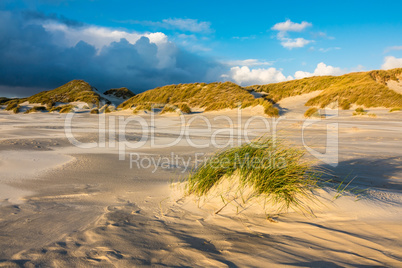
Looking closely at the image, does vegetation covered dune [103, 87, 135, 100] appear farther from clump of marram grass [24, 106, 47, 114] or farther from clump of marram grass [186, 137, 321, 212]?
clump of marram grass [186, 137, 321, 212]

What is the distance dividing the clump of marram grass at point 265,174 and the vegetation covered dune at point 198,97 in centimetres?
1633

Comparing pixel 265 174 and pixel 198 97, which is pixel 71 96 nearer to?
pixel 198 97

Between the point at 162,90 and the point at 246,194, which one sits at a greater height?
the point at 162,90

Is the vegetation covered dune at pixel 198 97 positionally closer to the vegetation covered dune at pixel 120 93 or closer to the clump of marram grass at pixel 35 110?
the clump of marram grass at pixel 35 110

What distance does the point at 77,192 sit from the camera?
10.3 feet

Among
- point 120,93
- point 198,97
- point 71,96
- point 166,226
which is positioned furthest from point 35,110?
point 166,226

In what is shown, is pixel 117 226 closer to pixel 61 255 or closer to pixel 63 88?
pixel 61 255

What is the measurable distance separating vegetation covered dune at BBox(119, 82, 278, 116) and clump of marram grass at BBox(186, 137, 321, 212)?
16330 mm

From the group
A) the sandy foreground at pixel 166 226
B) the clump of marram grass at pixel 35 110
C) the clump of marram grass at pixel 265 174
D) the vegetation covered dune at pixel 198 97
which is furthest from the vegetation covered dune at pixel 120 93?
the clump of marram grass at pixel 265 174

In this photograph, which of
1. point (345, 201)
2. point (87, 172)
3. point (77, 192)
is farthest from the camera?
point (87, 172)

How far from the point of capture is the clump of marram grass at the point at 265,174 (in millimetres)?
2615

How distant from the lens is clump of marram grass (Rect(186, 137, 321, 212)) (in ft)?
8.58

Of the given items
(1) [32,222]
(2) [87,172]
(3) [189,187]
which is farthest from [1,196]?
(3) [189,187]

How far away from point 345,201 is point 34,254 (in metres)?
2.81
